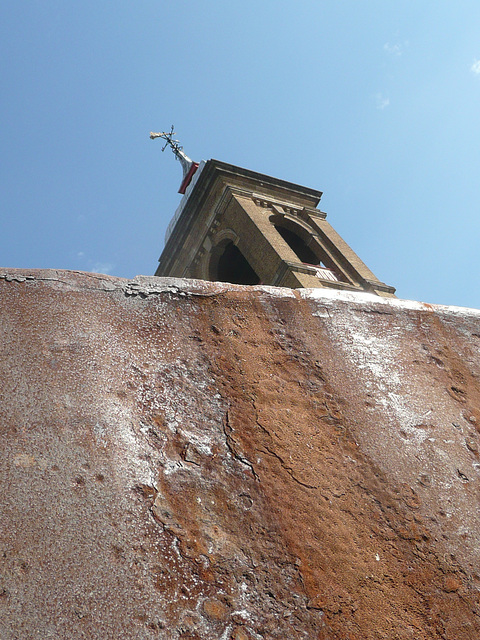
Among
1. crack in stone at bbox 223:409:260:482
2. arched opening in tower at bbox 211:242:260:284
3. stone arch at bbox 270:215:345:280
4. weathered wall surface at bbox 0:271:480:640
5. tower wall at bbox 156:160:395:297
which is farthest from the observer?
arched opening in tower at bbox 211:242:260:284

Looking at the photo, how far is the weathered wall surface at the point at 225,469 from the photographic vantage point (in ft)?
3.64

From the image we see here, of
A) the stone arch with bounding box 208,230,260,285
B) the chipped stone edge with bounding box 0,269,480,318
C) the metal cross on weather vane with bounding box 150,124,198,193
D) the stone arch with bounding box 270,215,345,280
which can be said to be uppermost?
the metal cross on weather vane with bounding box 150,124,198,193

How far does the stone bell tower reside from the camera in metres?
14.9

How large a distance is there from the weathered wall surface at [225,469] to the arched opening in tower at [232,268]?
48.4 feet

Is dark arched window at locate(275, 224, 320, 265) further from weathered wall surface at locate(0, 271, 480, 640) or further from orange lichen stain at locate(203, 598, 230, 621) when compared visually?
orange lichen stain at locate(203, 598, 230, 621)

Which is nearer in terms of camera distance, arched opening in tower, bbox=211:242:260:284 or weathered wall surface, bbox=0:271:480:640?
weathered wall surface, bbox=0:271:480:640

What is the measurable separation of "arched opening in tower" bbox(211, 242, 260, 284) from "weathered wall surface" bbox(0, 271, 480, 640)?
1475cm

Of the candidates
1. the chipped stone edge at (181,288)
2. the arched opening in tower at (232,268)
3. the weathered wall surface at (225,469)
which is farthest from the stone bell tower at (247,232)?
the weathered wall surface at (225,469)

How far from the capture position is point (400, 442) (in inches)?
59.3

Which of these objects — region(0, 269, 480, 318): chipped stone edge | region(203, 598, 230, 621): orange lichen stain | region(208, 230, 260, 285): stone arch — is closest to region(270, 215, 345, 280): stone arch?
region(208, 230, 260, 285): stone arch

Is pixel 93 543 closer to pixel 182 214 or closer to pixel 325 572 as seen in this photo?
pixel 325 572

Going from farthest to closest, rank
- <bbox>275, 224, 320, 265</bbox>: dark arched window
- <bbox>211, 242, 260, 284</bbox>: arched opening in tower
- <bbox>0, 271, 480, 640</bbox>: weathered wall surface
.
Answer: <bbox>275, 224, 320, 265</bbox>: dark arched window, <bbox>211, 242, 260, 284</bbox>: arched opening in tower, <bbox>0, 271, 480, 640</bbox>: weathered wall surface

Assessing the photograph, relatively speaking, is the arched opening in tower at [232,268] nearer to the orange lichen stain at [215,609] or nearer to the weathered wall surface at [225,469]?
the weathered wall surface at [225,469]

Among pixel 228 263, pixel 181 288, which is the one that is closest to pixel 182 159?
pixel 228 263
